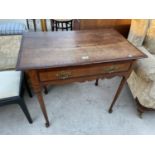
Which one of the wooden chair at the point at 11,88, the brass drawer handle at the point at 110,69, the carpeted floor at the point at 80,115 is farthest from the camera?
the carpeted floor at the point at 80,115

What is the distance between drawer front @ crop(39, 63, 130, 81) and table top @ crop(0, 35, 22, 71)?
26.5 inches

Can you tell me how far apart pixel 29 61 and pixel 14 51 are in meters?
0.77

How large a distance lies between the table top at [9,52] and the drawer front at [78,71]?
2.21ft

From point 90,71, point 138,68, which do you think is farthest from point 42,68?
point 138,68

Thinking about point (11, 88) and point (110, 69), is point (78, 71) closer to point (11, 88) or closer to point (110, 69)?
point (110, 69)

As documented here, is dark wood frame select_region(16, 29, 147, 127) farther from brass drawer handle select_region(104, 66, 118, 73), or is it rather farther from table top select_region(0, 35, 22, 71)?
table top select_region(0, 35, 22, 71)

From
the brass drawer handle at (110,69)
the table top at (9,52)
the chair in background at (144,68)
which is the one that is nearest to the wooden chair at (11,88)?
the table top at (9,52)

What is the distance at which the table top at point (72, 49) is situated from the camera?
865 mm

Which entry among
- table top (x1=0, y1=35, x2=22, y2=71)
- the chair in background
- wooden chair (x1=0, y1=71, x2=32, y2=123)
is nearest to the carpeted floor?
the chair in background

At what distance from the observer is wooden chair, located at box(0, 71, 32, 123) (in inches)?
43.7

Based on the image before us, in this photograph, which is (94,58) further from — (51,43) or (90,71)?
(51,43)

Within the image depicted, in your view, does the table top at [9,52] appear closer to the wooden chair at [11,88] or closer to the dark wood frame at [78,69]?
the wooden chair at [11,88]

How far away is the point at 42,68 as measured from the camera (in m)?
0.82

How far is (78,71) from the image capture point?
95cm
